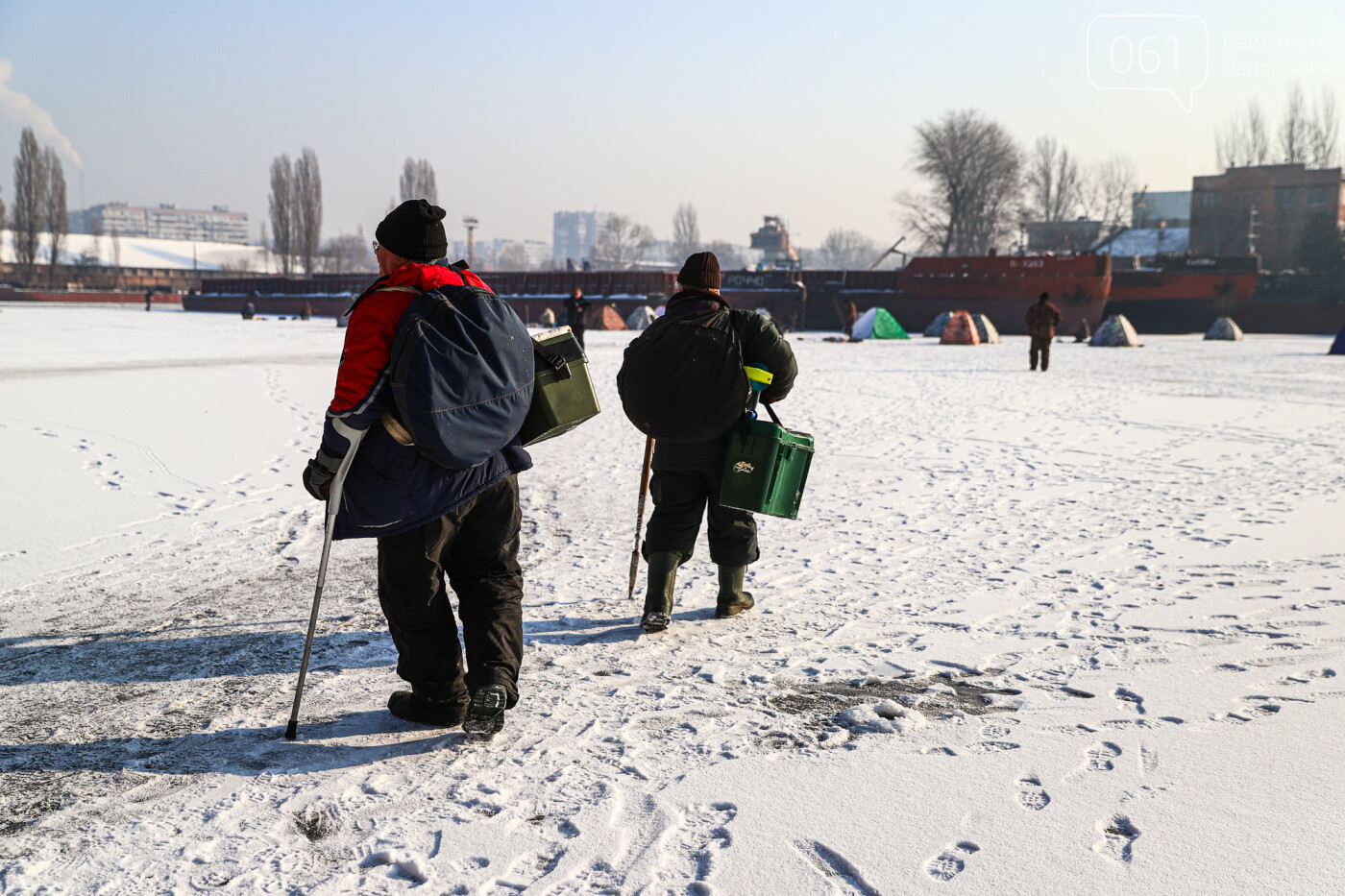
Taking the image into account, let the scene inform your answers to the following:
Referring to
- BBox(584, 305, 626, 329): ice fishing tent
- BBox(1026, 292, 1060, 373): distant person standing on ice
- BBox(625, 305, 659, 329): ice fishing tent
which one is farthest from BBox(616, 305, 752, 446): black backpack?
BBox(584, 305, 626, 329): ice fishing tent

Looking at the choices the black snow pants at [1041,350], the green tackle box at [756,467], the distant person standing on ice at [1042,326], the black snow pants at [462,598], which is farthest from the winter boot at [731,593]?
the black snow pants at [1041,350]

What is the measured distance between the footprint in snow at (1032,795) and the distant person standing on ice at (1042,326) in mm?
16094

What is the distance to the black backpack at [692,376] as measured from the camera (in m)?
4.06

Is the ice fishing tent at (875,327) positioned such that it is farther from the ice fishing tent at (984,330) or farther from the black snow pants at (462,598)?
the black snow pants at (462,598)

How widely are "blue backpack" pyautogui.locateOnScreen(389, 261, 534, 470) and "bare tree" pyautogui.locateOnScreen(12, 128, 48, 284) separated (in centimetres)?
8019

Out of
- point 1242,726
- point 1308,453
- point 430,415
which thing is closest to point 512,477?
point 430,415

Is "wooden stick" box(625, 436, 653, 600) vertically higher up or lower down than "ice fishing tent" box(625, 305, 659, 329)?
lower down

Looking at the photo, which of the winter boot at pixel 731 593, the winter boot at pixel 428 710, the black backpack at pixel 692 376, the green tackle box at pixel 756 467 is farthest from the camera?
the winter boot at pixel 731 593

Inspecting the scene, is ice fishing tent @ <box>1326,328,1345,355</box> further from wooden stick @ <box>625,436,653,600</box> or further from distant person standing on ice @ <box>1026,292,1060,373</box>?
wooden stick @ <box>625,436,653,600</box>

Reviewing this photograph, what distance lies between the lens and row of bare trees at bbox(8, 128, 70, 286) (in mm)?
69375

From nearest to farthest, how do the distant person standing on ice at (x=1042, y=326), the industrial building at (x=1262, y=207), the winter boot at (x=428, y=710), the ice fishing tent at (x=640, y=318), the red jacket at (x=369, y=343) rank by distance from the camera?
the red jacket at (x=369, y=343) < the winter boot at (x=428, y=710) < the distant person standing on ice at (x=1042, y=326) < the ice fishing tent at (x=640, y=318) < the industrial building at (x=1262, y=207)

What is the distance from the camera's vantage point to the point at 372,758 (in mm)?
3045

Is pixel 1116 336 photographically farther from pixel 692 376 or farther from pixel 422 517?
pixel 422 517

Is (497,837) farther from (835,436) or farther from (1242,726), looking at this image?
(835,436)
